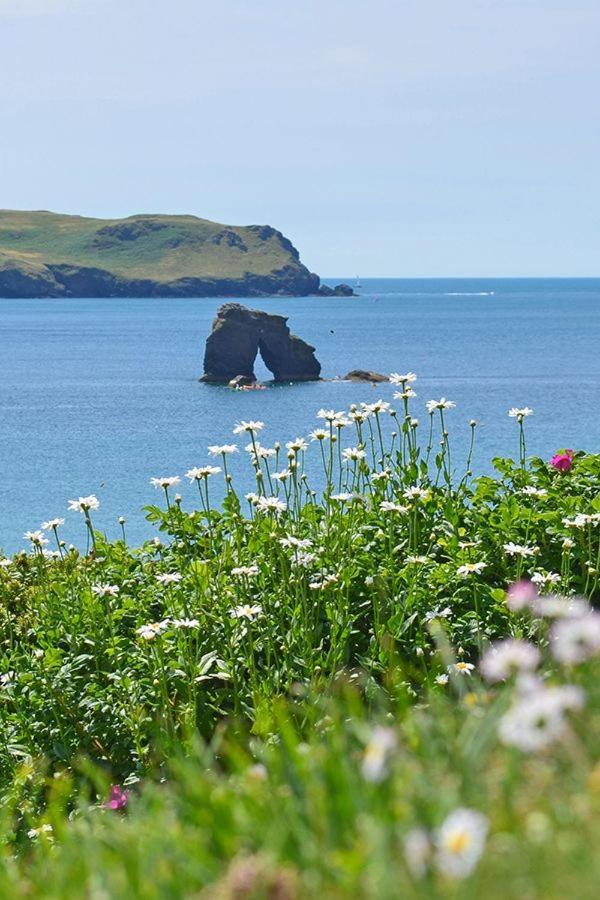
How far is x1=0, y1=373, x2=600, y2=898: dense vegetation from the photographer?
2.14 m

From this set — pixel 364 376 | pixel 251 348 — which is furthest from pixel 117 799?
pixel 251 348

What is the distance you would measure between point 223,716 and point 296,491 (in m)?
1.71

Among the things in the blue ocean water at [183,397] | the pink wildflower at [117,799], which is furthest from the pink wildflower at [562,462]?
the pink wildflower at [117,799]

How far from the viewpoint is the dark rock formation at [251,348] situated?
2675 inches

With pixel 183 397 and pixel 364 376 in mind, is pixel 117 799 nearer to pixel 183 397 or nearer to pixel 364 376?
pixel 183 397

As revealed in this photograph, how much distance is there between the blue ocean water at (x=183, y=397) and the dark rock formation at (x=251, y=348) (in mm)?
1918

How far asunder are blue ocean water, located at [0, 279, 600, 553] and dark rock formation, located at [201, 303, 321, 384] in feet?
6.29

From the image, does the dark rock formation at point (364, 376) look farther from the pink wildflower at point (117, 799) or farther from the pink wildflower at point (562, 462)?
the pink wildflower at point (117, 799)

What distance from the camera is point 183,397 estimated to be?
63250 mm

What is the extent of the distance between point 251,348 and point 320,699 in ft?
215

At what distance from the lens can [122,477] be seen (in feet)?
118

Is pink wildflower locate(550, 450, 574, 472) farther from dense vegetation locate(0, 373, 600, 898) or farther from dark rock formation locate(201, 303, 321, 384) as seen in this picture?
dark rock formation locate(201, 303, 321, 384)

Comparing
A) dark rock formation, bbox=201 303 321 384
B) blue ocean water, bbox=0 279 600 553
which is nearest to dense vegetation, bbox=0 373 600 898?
blue ocean water, bbox=0 279 600 553

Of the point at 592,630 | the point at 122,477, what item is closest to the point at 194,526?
the point at 592,630
